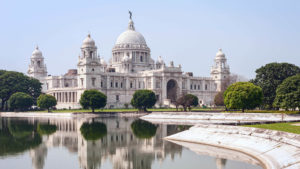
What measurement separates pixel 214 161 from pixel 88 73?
256 feet

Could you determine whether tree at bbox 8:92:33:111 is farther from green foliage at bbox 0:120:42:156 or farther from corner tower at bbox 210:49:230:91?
corner tower at bbox 210:49:230:91

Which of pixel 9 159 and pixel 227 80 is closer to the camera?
pixel 9 159

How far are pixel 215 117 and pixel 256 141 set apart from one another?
3063 centimetres

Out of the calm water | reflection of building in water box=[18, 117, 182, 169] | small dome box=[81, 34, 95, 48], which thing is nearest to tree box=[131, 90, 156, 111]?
A: small dome box=[81, 34, 95, 48]

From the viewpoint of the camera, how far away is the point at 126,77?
115 meters

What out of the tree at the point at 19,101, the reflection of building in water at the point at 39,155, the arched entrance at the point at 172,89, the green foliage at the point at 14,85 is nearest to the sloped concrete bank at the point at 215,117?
the reflection of building in water at the point at 39,155

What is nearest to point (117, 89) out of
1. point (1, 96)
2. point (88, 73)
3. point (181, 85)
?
point (88, 73)

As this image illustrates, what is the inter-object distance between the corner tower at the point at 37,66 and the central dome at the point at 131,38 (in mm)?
23247

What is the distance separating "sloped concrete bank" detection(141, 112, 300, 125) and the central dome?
57.0 meters

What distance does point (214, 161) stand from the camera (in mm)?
29547

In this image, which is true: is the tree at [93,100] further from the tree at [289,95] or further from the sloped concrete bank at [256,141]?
the sloped concrete bank at [256,141]

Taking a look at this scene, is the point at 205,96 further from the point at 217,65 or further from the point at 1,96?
the point at 1,96

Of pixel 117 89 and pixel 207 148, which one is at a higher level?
pixel 117 89

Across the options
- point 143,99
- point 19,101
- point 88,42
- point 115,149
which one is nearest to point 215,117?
point 143,99
